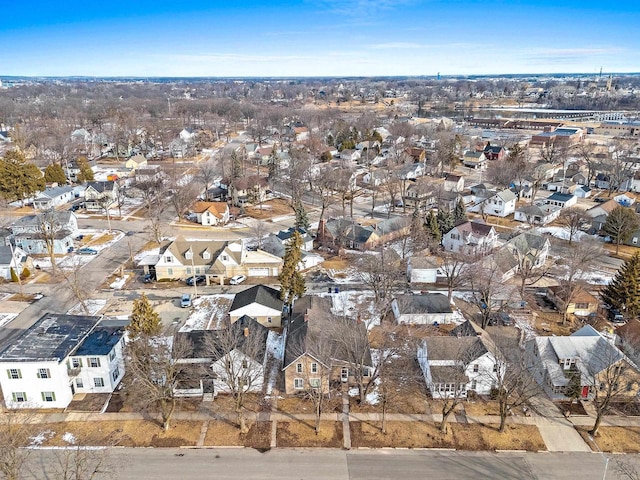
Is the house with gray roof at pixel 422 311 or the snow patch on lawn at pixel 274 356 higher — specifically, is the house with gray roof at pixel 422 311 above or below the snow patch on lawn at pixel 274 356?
above

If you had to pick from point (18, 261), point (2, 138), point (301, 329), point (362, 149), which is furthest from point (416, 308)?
point (2, 138)

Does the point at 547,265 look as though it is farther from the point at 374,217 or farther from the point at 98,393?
the point at 98,393

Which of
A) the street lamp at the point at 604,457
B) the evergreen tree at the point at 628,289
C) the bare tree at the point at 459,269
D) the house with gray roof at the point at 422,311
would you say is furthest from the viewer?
the bare tree at the point at 459,269

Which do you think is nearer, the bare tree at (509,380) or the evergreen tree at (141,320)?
the bare tree at (509,380)

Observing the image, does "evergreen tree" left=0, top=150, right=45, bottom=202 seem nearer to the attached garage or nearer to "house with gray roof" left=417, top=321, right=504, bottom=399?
the attached garage

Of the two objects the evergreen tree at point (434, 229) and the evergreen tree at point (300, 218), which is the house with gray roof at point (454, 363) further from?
the evergreen tree at point (300, 218)

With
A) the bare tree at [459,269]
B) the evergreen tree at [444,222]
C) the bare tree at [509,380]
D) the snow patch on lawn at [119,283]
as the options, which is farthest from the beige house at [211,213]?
the bare tree at [509,380]
